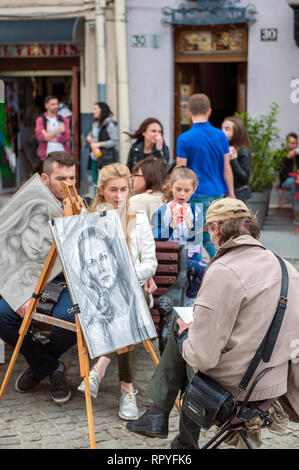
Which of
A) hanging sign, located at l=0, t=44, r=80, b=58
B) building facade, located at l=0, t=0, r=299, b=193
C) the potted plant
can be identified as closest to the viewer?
the potted plant

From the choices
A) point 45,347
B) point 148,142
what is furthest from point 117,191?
point 148,142

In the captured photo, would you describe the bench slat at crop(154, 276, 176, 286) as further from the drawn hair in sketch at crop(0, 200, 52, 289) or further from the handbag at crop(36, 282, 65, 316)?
the drawn hair in sketch at crop(0, 200, 52, 289)

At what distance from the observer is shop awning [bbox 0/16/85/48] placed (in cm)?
1233

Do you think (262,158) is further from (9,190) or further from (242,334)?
(242,334)

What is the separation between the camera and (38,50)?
13.1 m

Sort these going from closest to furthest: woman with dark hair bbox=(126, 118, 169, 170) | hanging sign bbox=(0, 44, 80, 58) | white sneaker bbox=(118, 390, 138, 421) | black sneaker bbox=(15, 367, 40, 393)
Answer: white sneaker bbox=(118, 390, 138, 421) < black sneaker bbox=(15, 367, 40, 393) < woman with dark hair bbox=(126, 118, 169, 170) < hanging sign bbox=(0, 44, 80, 58)

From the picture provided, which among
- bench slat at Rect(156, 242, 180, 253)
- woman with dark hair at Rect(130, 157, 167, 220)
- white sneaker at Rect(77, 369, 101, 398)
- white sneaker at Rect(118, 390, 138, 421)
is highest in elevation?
woman with dark hair at Rect(130, 157, 167, 220)

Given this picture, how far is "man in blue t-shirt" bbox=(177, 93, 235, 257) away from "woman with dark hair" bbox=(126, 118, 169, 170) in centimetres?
107

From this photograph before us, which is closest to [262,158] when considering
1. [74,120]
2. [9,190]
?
[74,120]

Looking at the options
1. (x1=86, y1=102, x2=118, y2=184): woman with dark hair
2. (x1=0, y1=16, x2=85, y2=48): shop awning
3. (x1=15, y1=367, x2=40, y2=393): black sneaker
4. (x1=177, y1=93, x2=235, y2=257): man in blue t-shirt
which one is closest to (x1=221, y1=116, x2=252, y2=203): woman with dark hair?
(x1=177, y1=93, x2=235, y2=257): man in blue t-shirt

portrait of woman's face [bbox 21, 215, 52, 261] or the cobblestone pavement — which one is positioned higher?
portrait of woman's face [bbox 21, 215, 52, 261]

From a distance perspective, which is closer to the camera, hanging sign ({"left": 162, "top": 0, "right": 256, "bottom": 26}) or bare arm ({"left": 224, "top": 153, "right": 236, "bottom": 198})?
bare arm ({"left": 224, "top": 153, "right": 236, "bottom": 198})

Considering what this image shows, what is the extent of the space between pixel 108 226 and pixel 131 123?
28.6 ft

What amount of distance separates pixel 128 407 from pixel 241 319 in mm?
1404
